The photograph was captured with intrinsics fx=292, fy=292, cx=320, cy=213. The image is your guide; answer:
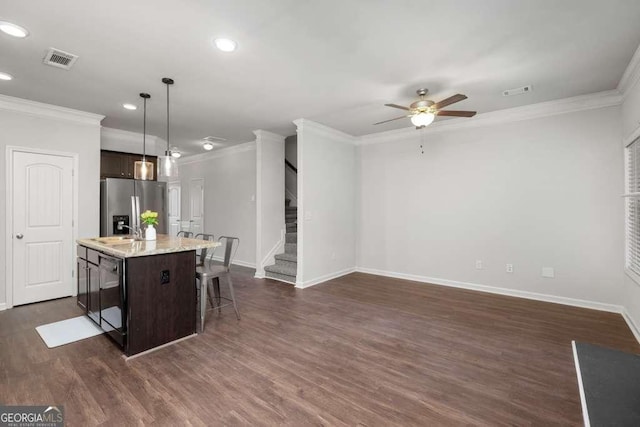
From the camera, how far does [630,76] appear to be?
315 centimetres

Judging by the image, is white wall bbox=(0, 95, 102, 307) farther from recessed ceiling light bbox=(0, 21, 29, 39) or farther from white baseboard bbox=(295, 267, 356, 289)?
white baseboard bbox=(295, 267, 356, 289)

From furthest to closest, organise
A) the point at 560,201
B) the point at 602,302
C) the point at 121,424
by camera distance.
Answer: the point at 560,201 < the point at 602,302 < the point at 121,424

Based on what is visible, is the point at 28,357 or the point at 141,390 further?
the point at 28,357

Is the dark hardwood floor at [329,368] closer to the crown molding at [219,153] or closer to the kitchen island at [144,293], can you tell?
the kitchen island at [144,293]

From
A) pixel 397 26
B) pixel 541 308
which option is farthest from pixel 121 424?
pixel 541 308

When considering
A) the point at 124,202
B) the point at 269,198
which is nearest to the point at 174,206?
the point at 124,202

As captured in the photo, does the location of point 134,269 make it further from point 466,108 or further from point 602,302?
point 602,302

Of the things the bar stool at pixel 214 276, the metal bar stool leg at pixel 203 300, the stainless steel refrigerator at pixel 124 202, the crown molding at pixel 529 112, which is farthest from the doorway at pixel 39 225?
the crown molding at pixel 529 112

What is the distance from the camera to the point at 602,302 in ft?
12.7

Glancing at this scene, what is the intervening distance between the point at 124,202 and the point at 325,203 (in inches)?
134

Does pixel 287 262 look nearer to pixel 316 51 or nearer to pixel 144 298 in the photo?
pixel 144 298

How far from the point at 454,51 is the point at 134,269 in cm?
361

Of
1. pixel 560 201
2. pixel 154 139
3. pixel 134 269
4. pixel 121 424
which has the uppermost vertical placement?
pixel 154 139

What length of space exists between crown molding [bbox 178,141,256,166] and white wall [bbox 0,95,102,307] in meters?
2.76
